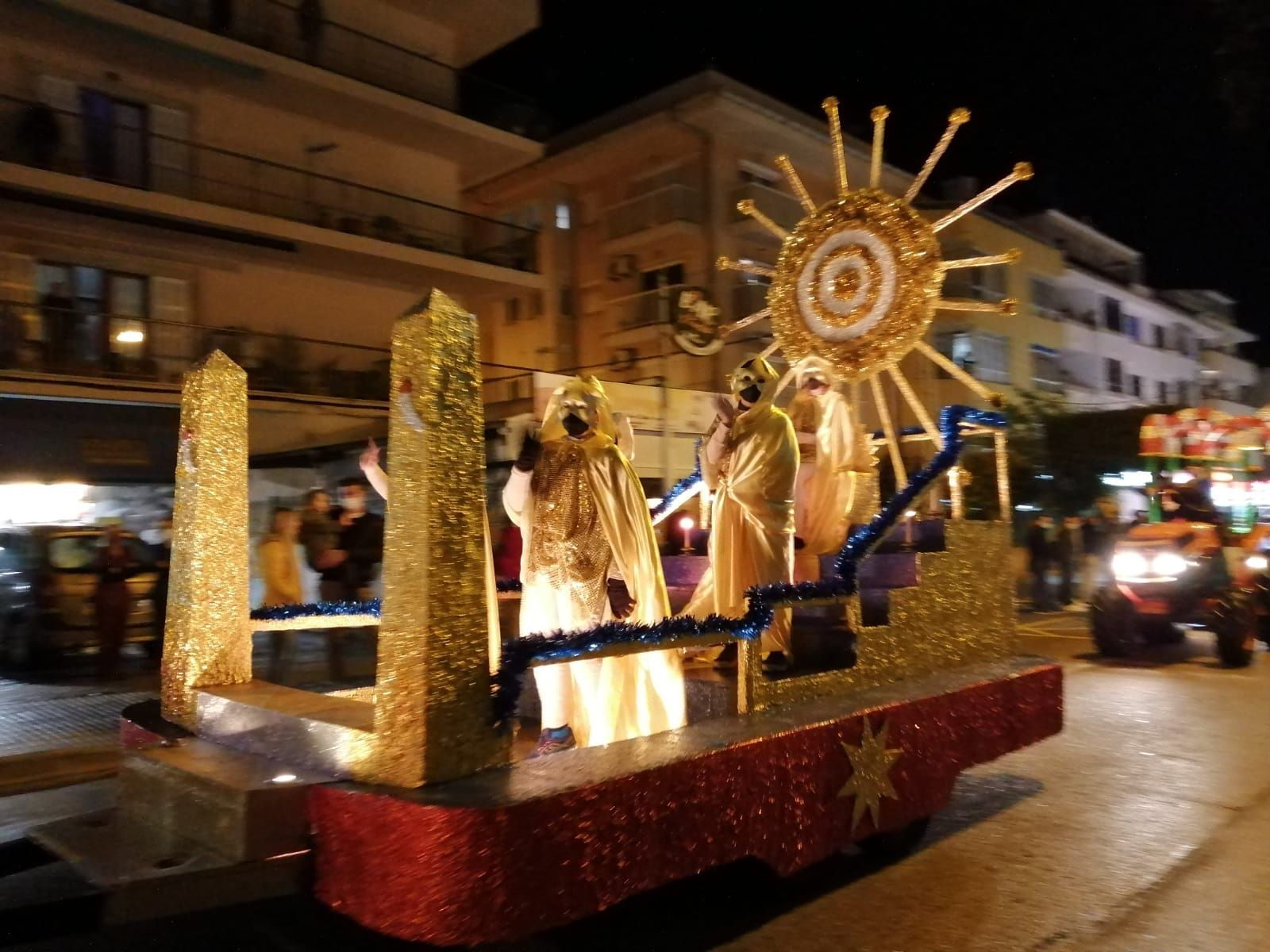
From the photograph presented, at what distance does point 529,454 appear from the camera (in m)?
4.48

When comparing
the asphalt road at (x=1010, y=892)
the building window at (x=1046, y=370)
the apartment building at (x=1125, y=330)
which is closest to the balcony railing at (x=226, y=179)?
the asphalt road at (x=1010, y=892)

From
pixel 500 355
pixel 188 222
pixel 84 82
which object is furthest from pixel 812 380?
pixel 500 355

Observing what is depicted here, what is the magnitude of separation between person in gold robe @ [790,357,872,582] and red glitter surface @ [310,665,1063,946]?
2.20 meters

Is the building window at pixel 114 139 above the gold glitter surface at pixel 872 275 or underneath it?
above

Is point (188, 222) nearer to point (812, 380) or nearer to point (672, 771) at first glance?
point (812, 380)

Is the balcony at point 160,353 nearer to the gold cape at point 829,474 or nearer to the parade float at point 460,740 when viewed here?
the gold cape at point 829,474

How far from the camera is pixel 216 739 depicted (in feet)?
12.4

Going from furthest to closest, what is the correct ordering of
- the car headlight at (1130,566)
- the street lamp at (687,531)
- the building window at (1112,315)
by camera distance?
the building window at (1112,315)
the car headlight at (1130,566)
the street lamp at (687,531)

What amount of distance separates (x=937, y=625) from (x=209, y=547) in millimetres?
3316

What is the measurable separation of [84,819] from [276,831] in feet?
3.53

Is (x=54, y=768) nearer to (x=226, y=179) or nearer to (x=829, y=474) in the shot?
(x=829, y=474)

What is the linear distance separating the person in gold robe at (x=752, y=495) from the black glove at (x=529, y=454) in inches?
41.7

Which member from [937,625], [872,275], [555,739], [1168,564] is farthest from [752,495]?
[1168,564]

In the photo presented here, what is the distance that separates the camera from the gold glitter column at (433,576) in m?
2.91
